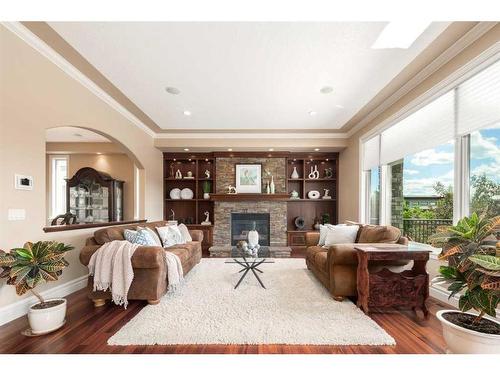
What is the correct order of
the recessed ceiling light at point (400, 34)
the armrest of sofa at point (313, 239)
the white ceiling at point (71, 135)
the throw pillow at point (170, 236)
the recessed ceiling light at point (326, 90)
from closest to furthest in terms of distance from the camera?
1. the recessed ceiling light at point (400, 34)
2. the recessed ceiling light at point (326, 90)
3. the throw pillow at point (170, 236)
4. the armrest of sofa at point (313, 239)
5. the white ceiling at point (71, 135)

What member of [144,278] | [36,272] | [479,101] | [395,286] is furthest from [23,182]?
[479,101]

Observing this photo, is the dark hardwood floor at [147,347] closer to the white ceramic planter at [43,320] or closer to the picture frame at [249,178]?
the white ceramic planter at [43,320]

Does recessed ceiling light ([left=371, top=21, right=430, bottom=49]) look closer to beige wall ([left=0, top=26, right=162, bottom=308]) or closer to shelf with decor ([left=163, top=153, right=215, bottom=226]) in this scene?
beige wall ([left=0, top=26, right=162, bottom=308])

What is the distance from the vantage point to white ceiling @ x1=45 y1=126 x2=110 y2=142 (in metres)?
5.27

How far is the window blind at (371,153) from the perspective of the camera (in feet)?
14.2

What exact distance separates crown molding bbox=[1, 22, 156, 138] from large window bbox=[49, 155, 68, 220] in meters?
3.97

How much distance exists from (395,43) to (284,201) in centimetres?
419

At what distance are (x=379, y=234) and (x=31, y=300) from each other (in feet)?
13.7

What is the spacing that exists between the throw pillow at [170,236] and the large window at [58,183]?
4.59m

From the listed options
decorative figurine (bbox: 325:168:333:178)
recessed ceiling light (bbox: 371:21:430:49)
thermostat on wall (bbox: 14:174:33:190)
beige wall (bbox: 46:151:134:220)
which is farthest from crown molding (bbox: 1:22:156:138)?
decorative figurine (bbox: 325:168:333:178)

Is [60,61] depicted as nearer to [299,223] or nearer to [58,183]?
[58,183]

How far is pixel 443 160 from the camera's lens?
9.61ft

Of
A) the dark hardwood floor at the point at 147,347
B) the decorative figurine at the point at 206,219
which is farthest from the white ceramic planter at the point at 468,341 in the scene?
the decorative figurine at the point at 206,219
